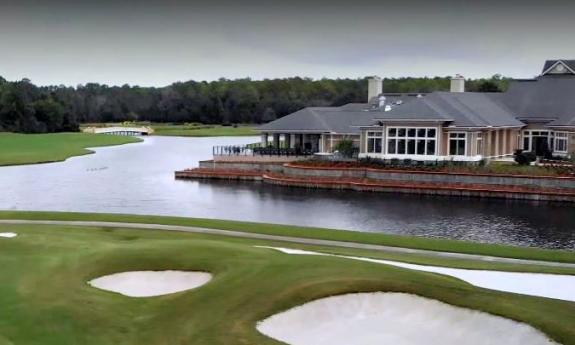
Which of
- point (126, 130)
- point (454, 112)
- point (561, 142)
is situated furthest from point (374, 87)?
point (126, 130)

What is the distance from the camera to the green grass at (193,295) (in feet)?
43.7

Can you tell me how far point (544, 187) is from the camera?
48312 millimetres

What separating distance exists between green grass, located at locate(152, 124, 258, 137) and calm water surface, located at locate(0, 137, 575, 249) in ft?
238

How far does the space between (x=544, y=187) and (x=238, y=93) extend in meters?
126

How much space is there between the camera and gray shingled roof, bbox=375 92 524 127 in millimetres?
57781

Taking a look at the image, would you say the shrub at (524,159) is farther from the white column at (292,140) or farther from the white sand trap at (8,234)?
the white sand trap at (8,234)

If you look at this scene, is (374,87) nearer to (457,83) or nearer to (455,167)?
(457,83)

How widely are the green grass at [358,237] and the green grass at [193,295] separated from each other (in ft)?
24.4

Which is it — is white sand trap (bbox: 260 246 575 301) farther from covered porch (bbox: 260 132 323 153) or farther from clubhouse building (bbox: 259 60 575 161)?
covered porch (bbox: 260 132 323 153)

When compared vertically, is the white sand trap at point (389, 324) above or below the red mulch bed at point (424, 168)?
below

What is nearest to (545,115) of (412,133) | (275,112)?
(412,133)

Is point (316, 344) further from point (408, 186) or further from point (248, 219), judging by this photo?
point (408, 186)

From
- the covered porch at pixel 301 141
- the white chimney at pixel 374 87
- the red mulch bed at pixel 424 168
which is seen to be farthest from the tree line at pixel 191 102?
the red mulch bed at pixel 424 168

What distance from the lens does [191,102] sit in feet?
558
